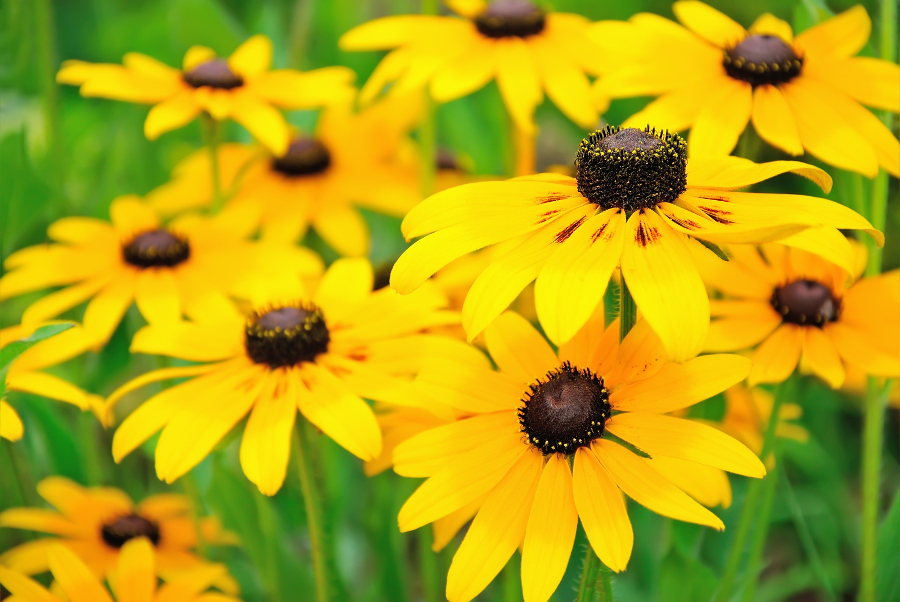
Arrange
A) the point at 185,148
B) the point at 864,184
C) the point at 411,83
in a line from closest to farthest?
the point at 864,184 → the point at 411,83 → the point at 185,148

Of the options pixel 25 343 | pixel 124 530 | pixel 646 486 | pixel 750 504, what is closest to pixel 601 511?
pixel 646 486

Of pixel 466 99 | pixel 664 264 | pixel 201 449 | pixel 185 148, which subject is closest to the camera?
pixel 664 264

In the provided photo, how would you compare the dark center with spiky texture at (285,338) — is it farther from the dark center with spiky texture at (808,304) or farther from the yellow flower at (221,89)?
the dark center with spiky texture at (808,304)

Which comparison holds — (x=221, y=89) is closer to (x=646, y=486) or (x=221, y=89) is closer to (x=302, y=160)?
(x=302, y=160)

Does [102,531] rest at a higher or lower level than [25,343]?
lower

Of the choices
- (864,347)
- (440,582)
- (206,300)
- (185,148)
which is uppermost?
(864,347)

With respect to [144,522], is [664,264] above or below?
above

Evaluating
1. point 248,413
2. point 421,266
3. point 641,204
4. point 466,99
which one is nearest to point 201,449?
point 248,413

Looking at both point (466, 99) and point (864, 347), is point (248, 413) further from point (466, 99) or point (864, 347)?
point (466, 99)
